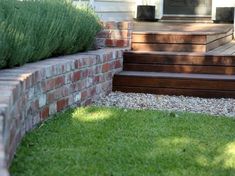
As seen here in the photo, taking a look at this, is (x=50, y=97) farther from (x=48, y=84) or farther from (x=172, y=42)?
(x=172, y=42)

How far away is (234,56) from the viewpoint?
595 cm

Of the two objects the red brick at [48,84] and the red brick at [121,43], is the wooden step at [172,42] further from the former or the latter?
the red brick at [48,84]

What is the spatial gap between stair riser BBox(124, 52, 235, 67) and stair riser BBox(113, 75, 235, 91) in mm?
419

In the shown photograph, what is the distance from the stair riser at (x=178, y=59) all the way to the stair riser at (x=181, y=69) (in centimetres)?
4

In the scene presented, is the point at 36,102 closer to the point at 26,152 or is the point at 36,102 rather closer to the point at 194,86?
the point at 26,152

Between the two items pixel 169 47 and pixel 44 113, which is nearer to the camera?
pixel 44 113

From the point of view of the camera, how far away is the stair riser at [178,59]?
19.7ft

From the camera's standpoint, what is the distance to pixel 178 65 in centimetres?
612

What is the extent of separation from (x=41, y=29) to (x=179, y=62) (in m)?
1.96

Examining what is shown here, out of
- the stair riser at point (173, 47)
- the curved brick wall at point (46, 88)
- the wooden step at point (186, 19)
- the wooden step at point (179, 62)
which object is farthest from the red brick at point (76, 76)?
the wooden step at point (186, 19)

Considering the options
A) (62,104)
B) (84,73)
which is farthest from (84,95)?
(62,104)

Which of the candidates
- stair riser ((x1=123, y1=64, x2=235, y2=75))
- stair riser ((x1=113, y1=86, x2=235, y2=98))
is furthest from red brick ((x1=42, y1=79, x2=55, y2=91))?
stair riser ((x1=123, y1=64, x2=235, y2=75))

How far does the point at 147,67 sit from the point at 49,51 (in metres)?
1.64

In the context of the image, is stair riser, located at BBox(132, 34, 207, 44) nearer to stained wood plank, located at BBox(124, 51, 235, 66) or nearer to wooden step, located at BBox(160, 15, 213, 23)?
stained wood plank, located at BBox(124, 51, 235, 66)
